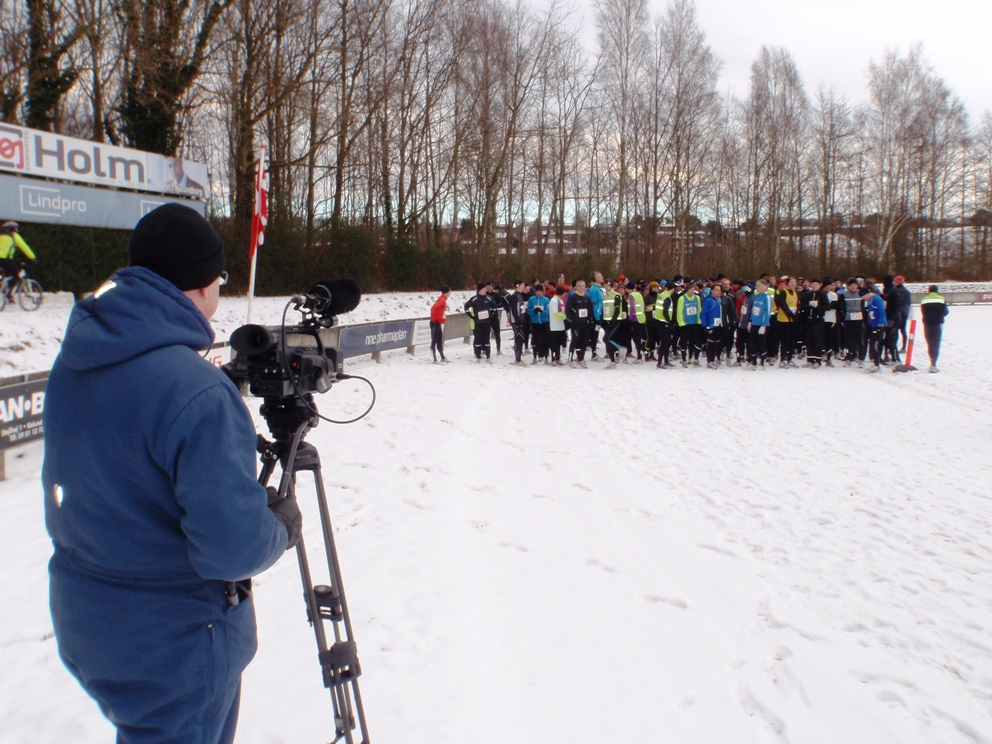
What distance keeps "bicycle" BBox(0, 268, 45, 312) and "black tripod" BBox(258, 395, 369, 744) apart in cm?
1547

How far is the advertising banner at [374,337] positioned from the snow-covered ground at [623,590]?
570cm

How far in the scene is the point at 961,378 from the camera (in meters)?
14.6

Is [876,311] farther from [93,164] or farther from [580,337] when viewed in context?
[93,164]

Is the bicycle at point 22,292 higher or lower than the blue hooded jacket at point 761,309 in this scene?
higher

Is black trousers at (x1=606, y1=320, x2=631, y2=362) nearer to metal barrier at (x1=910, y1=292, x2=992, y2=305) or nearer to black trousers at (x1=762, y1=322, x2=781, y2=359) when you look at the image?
black trousers at (x1=762, y1=322, x2=781, y2=359)

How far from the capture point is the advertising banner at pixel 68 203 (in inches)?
614

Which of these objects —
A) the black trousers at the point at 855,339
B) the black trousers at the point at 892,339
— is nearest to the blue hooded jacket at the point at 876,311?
the black trousers at the point at 855,339

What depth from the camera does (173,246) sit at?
1.87 m

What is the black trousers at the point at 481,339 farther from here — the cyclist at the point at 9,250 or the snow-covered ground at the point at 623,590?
the cyclist at the point at 9,250

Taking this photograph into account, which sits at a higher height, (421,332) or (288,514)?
(421,332)

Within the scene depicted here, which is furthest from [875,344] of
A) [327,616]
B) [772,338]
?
[327,616]

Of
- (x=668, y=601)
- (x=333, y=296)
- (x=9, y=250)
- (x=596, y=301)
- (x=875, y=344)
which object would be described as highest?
(x=9, y=250)

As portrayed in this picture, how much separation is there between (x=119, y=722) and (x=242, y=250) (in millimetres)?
22724

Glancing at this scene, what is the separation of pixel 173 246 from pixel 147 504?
2.23ft
